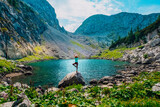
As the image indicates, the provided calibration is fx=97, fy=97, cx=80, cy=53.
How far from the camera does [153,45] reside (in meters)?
68.5

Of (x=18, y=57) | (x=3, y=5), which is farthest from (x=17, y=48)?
(x=3, y=5)

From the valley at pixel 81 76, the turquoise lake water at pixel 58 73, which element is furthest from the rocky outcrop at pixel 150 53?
the turquoise lake water at pixel 58 73

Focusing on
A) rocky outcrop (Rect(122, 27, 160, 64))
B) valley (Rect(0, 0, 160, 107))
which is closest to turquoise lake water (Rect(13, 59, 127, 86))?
valley (Rect(0, 0, 160, 107))

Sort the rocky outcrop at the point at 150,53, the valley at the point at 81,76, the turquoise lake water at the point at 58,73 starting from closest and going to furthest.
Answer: the valley at the point at 81,76, the turquoise lake water at the point at 58,73, the rocky outcrop at the point at 150,53

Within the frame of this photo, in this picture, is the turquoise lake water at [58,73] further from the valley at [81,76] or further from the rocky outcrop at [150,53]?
the rocky outcrop at [150,53]

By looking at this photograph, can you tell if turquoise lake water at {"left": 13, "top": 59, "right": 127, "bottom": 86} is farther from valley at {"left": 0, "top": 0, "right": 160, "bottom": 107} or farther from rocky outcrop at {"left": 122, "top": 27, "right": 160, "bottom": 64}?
rocky outcrop at {"left": 122, "top": 27, "right": 160, "bottom": 64}

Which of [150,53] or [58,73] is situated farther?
[150,53]

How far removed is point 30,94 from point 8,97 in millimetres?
2299

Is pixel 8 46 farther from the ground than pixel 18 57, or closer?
farther from the ground

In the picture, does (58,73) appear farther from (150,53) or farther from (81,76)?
(150,53)

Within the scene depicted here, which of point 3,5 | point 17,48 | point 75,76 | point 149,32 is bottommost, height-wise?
point 75,76

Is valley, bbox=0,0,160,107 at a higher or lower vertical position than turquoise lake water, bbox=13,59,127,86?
higher

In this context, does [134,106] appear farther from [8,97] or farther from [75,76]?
[75,76]

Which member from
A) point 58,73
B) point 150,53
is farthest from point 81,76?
point 150,53
